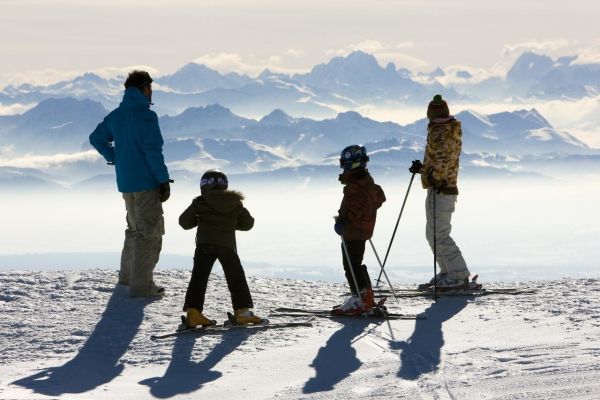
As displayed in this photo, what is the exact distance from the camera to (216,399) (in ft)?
19.2

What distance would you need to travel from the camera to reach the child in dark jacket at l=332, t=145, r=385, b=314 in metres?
8.26

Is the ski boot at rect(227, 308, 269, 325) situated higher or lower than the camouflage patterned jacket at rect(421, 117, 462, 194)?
lower

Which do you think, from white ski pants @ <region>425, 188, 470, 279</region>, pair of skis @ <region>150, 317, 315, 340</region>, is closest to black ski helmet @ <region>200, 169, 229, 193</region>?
pair of skis @ <region>150, 317, 315, 340</region>

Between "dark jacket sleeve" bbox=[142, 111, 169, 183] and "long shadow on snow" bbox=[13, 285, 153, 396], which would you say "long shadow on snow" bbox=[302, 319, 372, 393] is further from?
"dark jacket sleeve" bbox=[142, 111, 169, 183]

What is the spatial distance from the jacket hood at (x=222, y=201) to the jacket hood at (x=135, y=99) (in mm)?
1535

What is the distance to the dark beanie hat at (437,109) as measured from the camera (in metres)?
9.46

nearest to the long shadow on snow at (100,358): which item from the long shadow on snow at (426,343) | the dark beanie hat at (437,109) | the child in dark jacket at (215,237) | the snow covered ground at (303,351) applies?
the snow covered ground at (303,351)

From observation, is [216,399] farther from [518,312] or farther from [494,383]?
[518,312]

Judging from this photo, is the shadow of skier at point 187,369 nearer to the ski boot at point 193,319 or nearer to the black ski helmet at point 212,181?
the ski boot at point 193,319

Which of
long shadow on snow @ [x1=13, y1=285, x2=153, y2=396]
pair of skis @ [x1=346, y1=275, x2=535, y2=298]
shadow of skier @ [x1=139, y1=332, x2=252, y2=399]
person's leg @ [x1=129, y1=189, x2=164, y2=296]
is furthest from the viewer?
pair of skis @ [x1=346, y1=275, x2=535, y2=298]

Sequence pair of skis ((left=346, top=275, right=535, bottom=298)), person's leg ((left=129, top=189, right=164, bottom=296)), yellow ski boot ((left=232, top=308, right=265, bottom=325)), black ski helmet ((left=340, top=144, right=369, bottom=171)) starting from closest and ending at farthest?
yellow ski boot ((left=232, top=308, right=265, bottom=325)), black ski helmet ((left=340, top=144, right=369, bottom=171)), person's leg ((left=129, top=189, right=164, bottom=296)), pair of skis ((left=346, top=275, right=535, bottom=298))

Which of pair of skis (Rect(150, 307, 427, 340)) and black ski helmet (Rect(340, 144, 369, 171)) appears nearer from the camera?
pair of skis (Rect(150, 307, 427, 340))

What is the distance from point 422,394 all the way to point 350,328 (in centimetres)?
235

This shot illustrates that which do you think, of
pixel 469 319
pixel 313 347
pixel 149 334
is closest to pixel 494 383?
pixel 313 347
